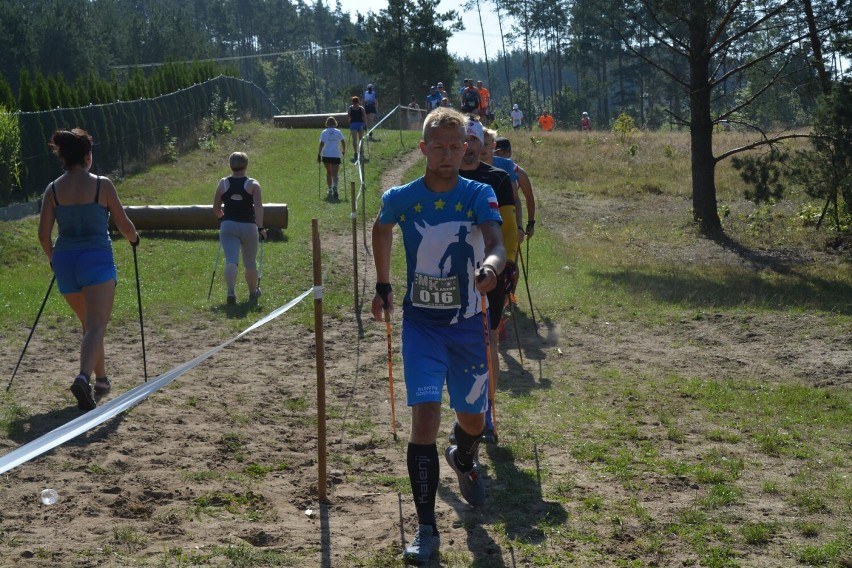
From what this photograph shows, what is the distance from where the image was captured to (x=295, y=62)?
12225 centimetres

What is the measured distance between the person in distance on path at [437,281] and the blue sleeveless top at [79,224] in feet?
11.1

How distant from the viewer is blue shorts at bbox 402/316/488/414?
490 centimetres

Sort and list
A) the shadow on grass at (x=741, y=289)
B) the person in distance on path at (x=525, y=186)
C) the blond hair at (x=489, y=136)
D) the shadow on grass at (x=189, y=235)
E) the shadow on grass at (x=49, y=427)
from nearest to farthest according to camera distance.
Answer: the shadow on grass at (x=49, y=427) → the blond hair at (x=489, y=136) → the person in distance on path at (x=525, y=186) → the shadow on grass at (x=741, y=289) → the shadow on grass at (x=189, y=235)

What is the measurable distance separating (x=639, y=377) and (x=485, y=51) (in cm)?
6989

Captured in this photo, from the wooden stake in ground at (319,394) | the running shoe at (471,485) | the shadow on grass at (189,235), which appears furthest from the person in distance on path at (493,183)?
the shadow on grass at (189,235)

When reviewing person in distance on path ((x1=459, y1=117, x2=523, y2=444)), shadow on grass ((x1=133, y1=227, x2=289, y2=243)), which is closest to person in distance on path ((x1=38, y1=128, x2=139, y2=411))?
person in distance on path ((x1=459, y1=117, x2=523, y2=444))

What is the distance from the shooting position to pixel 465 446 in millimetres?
5461

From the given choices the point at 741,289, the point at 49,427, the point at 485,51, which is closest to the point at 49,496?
the point at 49,427

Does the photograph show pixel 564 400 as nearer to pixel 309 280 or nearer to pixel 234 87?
pixel 309 280

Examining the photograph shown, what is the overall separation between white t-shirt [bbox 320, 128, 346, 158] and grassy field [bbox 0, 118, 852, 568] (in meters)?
1.08

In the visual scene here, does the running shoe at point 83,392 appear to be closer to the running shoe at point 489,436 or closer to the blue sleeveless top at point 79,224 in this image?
the blue sleeveless top at point 79,224

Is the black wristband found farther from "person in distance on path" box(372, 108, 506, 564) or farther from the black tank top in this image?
the black tank top

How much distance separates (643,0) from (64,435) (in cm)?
1747

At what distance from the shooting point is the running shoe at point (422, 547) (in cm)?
477
